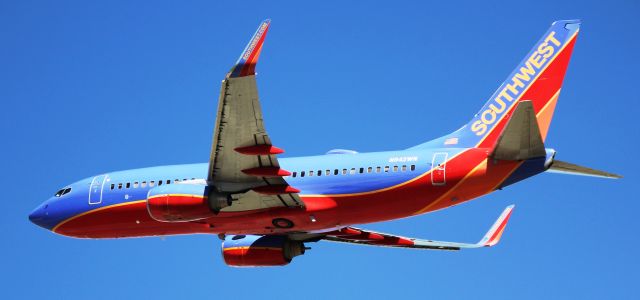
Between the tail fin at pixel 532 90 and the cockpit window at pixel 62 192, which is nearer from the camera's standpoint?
the tail fin at pixel 532 90

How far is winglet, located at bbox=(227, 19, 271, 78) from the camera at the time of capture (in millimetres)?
39500

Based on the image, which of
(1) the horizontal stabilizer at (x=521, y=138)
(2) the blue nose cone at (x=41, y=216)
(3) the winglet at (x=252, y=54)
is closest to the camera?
(3) the winglet at (x=252, y=54)

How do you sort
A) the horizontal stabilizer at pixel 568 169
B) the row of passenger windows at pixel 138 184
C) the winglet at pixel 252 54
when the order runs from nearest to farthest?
1. the winglet at pixel 252 54
2. the horizontal stabilizer at pixel 568 169
3. the row of passenger windows at pixel 138 184

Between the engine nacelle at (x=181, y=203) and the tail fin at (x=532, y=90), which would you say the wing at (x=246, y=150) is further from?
the tail fin at (x=532, y=90)

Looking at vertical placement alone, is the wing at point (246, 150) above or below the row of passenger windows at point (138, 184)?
below

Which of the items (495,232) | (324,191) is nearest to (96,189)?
(324,191)

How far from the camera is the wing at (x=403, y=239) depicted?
5406 cm

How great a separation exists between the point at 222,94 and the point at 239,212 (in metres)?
7.59

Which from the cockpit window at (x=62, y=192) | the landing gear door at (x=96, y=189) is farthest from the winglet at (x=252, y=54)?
the cockpit window at (x=62, y=192)

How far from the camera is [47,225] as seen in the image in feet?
169

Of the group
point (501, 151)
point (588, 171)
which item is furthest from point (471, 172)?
point (588, 171)

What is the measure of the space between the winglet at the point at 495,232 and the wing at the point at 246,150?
11.6m

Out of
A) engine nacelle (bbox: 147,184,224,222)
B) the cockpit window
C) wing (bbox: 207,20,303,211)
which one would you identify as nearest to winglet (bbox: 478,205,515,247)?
wing (bbox: 207,20,303,211)

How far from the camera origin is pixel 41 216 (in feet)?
170
